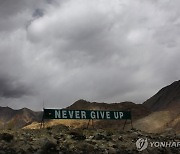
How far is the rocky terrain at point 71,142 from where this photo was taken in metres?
37.0

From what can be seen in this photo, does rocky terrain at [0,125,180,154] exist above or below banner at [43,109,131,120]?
below

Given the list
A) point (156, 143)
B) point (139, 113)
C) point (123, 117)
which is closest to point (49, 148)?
point (156, 143)

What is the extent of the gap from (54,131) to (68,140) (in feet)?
14.0

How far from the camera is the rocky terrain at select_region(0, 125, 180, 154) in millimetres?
37031

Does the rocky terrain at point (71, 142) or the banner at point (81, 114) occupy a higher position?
the banner at point (81, 114)

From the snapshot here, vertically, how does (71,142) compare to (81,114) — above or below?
below

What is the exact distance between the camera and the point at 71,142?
40.4 metres

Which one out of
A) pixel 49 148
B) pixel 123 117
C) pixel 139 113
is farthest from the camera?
pixel 139 113

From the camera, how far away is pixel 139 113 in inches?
6801

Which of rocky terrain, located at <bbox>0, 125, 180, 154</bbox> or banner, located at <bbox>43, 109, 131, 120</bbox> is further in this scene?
banner, located at <bbox>43, 109, 131, 120</bbox>

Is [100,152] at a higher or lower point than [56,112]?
lower

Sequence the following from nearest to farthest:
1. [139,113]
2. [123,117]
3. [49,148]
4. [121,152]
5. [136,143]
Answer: [49,148] < [121,152] < [136,143] < [123,117] < [139,113]

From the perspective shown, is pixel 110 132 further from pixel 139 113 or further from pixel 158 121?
pixel 139 113

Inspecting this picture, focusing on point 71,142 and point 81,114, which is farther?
point 81,114
